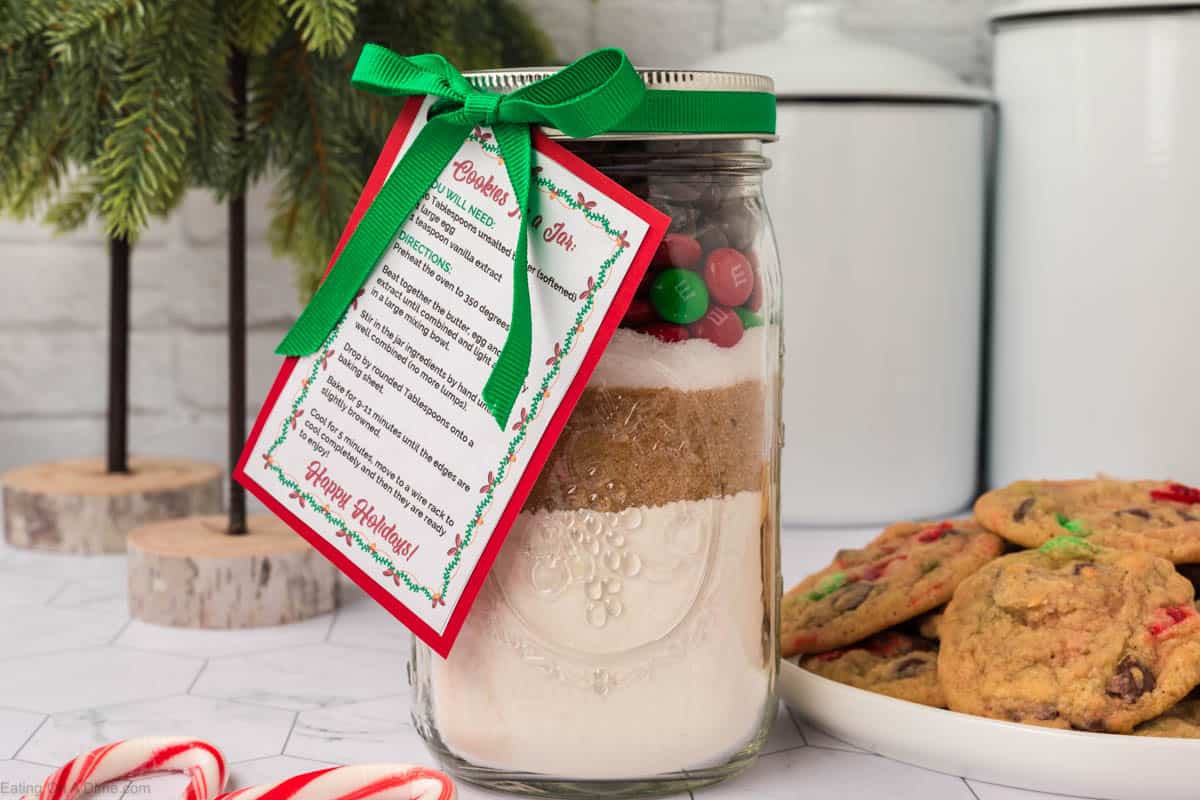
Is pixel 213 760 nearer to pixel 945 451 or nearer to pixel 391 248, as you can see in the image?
pixel 391 248

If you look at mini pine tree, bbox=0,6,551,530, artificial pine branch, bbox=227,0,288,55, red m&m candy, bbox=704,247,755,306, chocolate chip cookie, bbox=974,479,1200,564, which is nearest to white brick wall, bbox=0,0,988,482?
mini pine tree, bbox=0,6,551,530

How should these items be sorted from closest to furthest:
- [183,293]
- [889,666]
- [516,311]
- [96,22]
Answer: [516,311], [889,666], [96,22], [183,293]

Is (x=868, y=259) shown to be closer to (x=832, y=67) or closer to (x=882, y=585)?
(x=832, y=67)

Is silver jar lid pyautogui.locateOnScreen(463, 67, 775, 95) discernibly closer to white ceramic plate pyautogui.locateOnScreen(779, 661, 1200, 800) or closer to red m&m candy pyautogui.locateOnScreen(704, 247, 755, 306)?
red m&m candy pyautogui.locateOnScreen(704, 247, 755, 306)

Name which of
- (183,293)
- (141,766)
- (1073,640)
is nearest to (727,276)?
(1073,640)

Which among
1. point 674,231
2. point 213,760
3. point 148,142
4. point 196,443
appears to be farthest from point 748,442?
point 196,443

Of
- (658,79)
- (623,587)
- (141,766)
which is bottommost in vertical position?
(141,766)

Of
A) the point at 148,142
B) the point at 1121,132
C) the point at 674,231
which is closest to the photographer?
the point at 674,231
